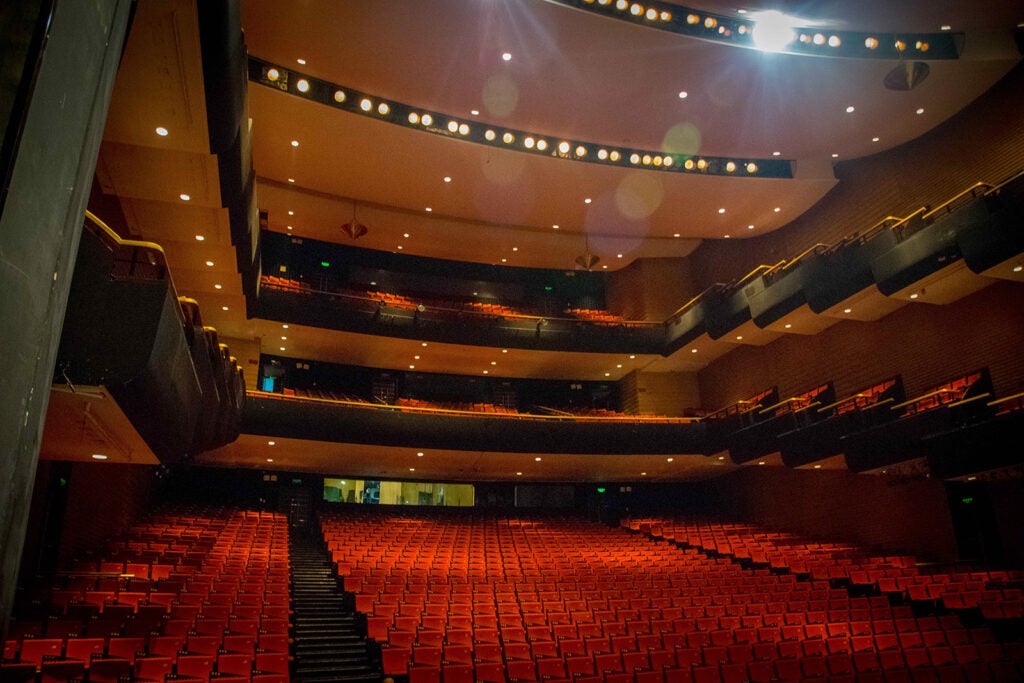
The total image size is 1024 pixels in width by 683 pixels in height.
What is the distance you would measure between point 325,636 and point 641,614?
11.2ft

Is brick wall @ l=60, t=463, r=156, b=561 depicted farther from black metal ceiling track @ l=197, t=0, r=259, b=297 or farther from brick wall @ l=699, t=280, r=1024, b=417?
brick wall @ l=699, t=280, r=1024, b=417

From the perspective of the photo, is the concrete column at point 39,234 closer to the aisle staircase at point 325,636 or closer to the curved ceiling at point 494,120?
the curved ceiling at point 494,120

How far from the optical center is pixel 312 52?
32.0 feet

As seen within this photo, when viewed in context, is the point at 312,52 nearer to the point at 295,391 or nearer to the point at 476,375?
the point at 295,391

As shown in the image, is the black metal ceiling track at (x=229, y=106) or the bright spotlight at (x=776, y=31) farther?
the bright spotlight at (x=776, y=31)

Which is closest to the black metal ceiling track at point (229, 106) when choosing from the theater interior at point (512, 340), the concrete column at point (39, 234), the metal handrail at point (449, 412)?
the theater interior at point (512, 340)

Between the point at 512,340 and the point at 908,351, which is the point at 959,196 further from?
the point at 512,340

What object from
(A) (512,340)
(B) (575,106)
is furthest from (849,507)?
(B) (575,106)

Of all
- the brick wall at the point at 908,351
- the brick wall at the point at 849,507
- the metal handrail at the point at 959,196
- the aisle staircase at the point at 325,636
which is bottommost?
the aisle staircase at the point at 325,636

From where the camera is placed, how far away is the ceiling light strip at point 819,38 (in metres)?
9.06

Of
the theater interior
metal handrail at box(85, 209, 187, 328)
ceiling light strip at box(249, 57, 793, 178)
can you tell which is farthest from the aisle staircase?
ceiling light strip at box(249, 57, 793, 178)

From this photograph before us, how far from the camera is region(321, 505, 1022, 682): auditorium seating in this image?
5914 millimetres

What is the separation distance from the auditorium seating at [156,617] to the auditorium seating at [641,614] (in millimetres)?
1028

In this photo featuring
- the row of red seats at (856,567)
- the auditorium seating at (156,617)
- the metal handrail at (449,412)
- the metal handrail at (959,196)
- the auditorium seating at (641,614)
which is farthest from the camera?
the metal handrail at (449,412)
